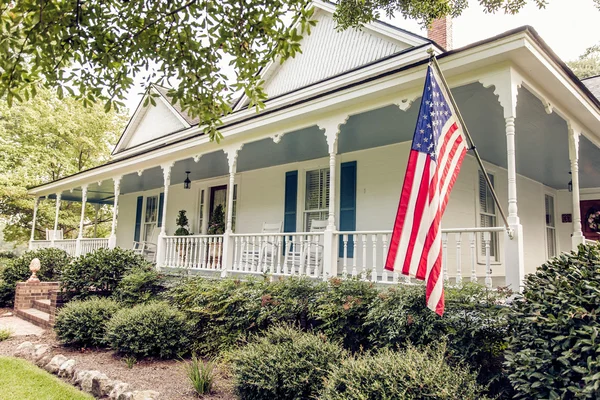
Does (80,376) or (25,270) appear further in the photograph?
(25,270)

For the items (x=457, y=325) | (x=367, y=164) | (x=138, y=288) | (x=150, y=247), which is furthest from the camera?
(x=150, y=247)

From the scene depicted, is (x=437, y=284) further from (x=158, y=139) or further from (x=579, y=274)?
(x=158, y=139)

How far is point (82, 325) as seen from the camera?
6.57 metres

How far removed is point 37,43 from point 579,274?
184 inches

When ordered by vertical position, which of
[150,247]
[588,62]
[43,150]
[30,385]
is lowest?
[30,385]

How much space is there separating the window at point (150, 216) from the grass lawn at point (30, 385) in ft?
27.0

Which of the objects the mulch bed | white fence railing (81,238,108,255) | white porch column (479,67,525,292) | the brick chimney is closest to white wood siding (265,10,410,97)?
the brick chimney

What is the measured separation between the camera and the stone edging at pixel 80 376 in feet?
14.2

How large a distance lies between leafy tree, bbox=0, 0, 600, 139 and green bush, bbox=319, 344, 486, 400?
254 cm

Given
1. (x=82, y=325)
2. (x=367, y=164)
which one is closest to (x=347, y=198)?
(x=367, y=164)

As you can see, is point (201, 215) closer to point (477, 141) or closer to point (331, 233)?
point (331, 233)

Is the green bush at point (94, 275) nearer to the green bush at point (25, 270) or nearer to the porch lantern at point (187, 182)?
the green bush at point (25, 270)

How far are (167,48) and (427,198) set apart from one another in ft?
10.3

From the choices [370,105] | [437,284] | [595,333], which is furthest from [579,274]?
[370,105]
